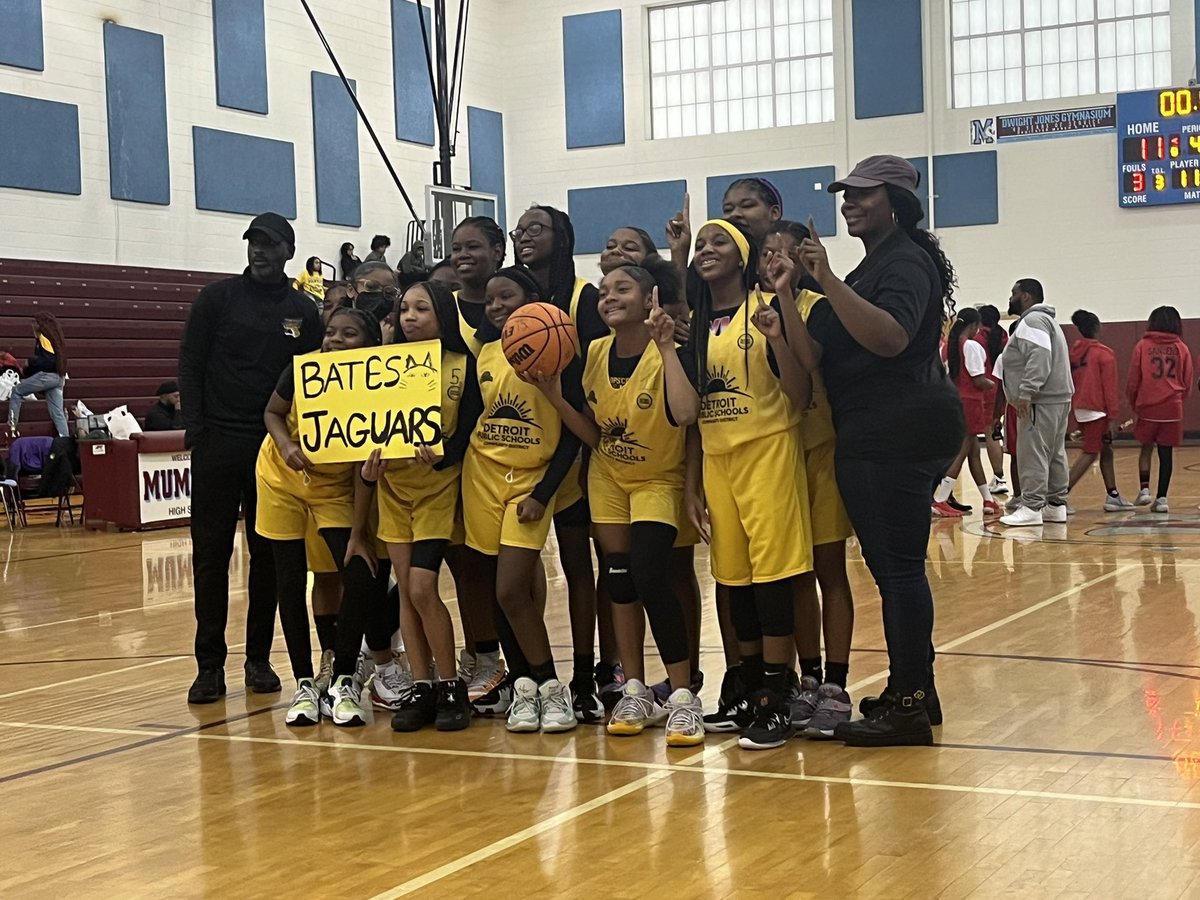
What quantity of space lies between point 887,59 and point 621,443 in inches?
750

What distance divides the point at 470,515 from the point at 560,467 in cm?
38

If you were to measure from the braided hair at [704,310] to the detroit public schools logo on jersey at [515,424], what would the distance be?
61 centimetres

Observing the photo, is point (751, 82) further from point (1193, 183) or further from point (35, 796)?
point (35, 796)

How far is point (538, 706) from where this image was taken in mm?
4965

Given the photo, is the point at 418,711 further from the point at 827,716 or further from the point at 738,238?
the point at 738,238

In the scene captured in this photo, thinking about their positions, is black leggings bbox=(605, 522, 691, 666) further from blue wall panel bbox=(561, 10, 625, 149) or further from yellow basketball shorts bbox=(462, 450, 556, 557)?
blue wall panel bbox=(561, 10, 625, 149)

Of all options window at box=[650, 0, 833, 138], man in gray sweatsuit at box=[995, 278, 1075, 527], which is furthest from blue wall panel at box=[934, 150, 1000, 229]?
man in gray sweatsuit at box=[995, 278, 1075, 527]

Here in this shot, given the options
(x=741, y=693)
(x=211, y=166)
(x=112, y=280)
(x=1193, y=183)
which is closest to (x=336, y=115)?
(x=211, y=166)

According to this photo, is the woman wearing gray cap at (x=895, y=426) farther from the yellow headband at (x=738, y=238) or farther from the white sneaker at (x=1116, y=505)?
the white sneaker at (x=1116, y=505)

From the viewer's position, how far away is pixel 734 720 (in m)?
4.79

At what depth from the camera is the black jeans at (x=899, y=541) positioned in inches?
176

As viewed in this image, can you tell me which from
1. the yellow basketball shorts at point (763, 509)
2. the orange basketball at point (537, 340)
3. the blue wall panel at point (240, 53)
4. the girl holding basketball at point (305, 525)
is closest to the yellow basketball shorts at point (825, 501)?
the yellow basketball shorts at point (763, 509)

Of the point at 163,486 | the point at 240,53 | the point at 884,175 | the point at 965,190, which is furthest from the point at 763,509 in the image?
the point at 965,190

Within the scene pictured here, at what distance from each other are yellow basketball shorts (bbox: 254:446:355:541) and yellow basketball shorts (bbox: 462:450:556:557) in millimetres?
525
